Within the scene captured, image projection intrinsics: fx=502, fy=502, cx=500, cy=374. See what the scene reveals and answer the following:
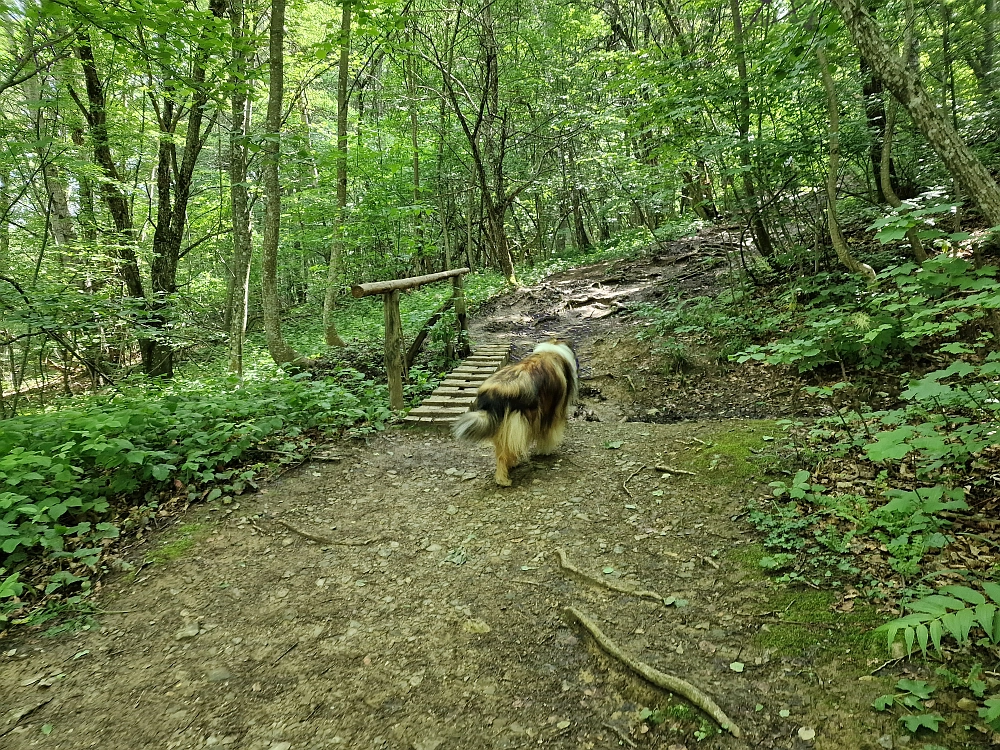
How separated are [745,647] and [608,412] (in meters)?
3.45

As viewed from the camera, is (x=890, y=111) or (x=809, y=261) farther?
(x=809, y=261)

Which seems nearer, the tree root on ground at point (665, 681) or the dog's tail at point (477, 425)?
the tree root on ground at point (665, 681)

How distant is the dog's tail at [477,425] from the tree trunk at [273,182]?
17.2 ft

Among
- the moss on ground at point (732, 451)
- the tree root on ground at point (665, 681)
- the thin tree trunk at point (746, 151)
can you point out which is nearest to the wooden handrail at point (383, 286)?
the moss on ground at point (732, 451)

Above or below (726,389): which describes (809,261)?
above

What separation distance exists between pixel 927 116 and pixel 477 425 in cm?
337

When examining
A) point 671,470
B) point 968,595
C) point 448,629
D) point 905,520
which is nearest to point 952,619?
point 968,595

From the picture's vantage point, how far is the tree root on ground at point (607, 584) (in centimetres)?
242

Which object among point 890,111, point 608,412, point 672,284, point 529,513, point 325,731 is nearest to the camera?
point 325,731

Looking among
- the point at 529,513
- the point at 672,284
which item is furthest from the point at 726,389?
the point at 672,284

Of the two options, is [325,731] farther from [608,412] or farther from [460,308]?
[460,308]

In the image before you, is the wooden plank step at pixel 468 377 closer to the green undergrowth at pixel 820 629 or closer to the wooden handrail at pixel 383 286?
the wooden handrail at pixel 383 286

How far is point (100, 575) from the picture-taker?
9.29ft

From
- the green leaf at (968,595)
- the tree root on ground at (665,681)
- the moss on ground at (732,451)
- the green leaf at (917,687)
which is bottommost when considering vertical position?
the tree root on ground at (665,681)
